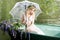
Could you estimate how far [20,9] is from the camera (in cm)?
212

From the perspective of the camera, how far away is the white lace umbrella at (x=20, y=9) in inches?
81.3

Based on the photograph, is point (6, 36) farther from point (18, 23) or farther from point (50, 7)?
point (50, 7)

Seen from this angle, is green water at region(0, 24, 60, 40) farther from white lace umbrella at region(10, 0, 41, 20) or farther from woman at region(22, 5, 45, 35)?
white lace umbrella at region(10, 0, 41, 20)

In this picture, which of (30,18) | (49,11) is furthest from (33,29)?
(49,11)

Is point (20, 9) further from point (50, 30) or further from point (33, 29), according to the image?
point (50, 30)

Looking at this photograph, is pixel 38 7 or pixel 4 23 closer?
pixel 38 7

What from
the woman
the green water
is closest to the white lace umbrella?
the woman

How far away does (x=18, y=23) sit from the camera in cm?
214

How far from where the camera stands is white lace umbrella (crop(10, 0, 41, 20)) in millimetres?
2064

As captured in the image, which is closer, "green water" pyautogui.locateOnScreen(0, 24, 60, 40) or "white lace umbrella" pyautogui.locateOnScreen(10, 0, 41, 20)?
"green water" pyautogui.locateOnScreen(0, 24, 60, 40)

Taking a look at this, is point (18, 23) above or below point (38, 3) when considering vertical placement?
below

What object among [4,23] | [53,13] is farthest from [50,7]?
[4,23]

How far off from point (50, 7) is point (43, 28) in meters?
0.24

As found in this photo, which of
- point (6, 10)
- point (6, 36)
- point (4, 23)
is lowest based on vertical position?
point (6, 36)
